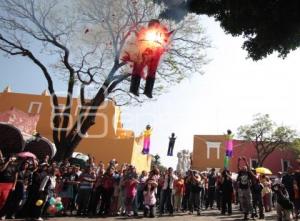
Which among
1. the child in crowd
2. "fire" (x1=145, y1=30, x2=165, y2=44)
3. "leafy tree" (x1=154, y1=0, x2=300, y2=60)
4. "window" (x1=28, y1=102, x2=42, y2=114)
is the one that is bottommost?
the child in crowd

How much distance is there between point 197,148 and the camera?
1946 inches

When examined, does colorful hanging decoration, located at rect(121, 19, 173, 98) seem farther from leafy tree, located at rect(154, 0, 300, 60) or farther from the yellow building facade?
the yellow building facade

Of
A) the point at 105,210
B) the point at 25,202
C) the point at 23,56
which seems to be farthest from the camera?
the point at 23,56

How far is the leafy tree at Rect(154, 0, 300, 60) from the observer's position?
199 inches

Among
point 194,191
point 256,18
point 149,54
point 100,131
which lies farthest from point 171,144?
point 256,18

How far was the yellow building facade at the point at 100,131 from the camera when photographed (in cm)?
2961

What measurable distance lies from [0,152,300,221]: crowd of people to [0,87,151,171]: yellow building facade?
46.0ft

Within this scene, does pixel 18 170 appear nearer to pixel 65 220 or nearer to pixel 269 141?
pixel 65 220

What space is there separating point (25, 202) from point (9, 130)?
8722 millimetres

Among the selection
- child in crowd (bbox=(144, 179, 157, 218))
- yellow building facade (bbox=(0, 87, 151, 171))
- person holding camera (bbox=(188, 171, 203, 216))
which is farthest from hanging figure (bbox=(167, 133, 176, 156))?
child in crowd (bbox=(144, 179, 157, 218))

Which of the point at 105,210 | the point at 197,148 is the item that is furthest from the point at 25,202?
the point at 197,148

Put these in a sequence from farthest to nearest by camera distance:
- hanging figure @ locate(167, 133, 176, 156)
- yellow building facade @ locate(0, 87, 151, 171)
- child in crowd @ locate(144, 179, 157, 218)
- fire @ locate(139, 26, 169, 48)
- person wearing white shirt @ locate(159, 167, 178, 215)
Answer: yellow building facade @ locate(0, 87, 151, 171) → hanging figure @ locate(167, 133, 176, 156) → person wearing white shirt @ locate(159, 167, 178, 215) → child in crowd @ locate(144, 179, 157, 218) → fire @ locate(139, 26, 169, 48)

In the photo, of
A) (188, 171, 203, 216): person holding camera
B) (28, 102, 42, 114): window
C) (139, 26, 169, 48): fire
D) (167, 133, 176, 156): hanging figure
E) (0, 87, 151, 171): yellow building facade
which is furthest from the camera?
(28, 102, 42, 114): window

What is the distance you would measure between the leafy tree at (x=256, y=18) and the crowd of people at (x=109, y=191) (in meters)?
6.27
